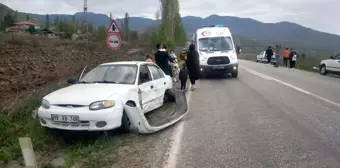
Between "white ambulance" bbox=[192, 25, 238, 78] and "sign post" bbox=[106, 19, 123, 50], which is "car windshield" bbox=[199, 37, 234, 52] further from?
"sign post" bbox=[106, 19, 123, 50]

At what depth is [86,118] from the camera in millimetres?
5906

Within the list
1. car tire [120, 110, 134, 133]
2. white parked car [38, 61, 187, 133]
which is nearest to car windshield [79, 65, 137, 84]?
white parked car [38, 61, 187, 133]

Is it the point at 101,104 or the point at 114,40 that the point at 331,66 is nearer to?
the point at 114,40

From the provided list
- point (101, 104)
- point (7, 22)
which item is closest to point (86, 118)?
point (101, 104)

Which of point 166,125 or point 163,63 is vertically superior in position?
point 163,63

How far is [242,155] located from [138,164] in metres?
1.63

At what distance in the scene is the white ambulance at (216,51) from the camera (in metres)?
16.9

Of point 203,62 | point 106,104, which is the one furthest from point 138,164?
point 203,62

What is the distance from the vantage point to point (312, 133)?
21.5 feet

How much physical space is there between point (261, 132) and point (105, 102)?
9.98ft

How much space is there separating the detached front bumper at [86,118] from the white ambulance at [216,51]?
11.3 meters

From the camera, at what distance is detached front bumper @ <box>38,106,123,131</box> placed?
5914mm

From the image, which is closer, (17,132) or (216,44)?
(17,132)

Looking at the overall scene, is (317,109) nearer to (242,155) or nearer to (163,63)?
(242,155)
